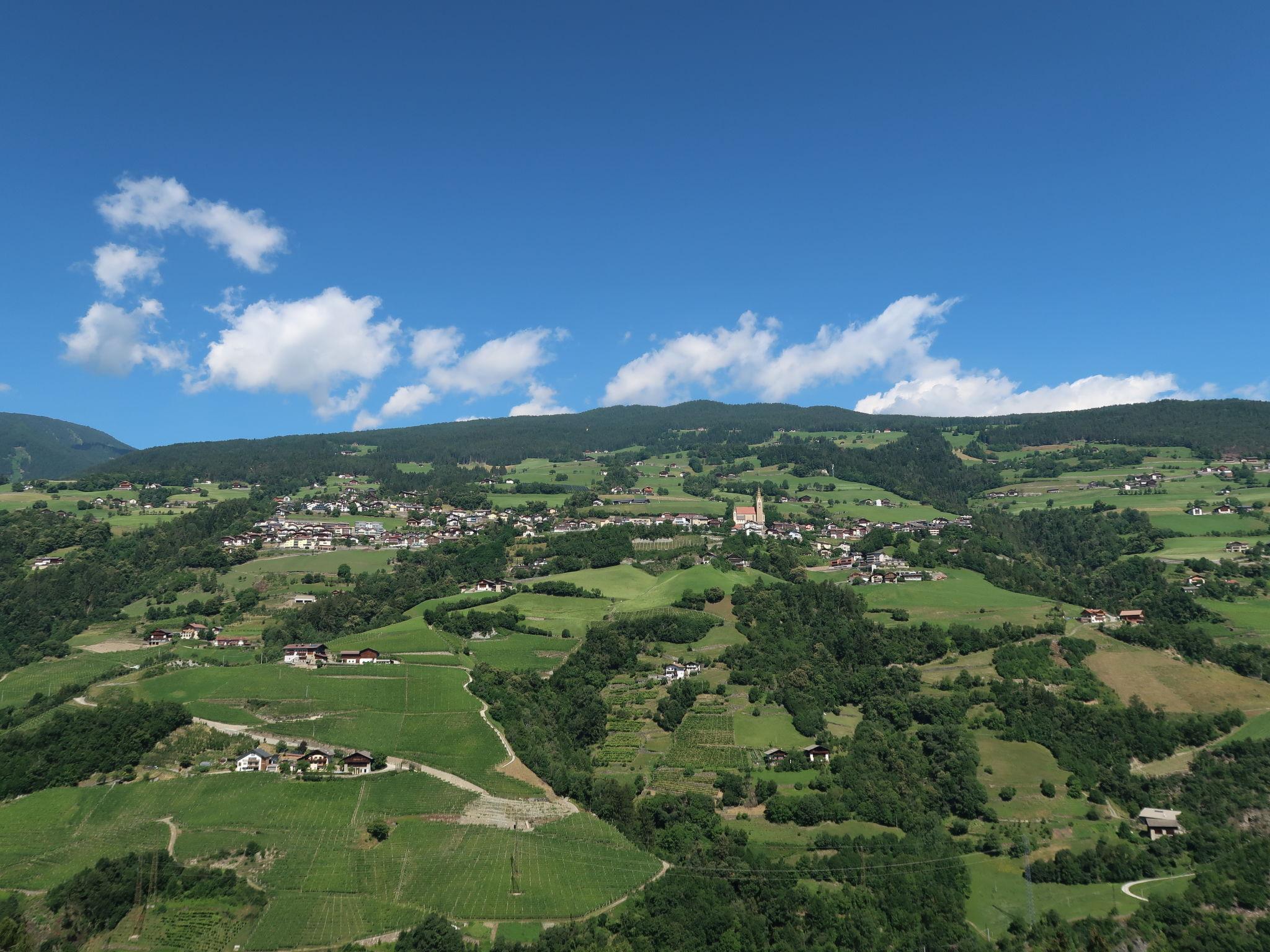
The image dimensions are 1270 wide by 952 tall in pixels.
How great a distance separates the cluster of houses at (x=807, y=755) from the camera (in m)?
47.2

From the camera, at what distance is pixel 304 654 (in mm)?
57781

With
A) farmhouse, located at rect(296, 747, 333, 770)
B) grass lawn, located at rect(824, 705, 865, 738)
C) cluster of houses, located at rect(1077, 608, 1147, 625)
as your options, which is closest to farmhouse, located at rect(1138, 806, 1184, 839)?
grass lawn, located at rect(824, 705, 865, 738)

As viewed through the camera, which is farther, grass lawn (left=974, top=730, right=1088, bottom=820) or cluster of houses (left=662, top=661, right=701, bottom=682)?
cluster of houses (left=662, top=661, right=701, bottom=682)

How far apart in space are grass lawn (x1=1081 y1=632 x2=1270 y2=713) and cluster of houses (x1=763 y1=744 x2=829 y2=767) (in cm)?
2151

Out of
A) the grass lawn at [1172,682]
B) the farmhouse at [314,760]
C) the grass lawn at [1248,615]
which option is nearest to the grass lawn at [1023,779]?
the grass lawn at [1172,682]

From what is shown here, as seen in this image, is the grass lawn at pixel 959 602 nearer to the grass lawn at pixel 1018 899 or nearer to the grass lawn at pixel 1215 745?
the grass lawn at pixel 1215 745

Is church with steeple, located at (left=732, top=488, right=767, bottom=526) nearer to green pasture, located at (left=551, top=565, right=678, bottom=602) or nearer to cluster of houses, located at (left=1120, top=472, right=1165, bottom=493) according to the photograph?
green pasture, located at (left=551, top=565, right=678, bottom=602)

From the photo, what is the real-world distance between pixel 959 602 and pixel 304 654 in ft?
174

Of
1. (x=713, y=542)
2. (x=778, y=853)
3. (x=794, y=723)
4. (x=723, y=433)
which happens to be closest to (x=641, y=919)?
(x=778, y=853)

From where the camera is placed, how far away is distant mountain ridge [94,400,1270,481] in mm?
142875

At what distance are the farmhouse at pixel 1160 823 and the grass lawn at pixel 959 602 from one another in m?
23.8

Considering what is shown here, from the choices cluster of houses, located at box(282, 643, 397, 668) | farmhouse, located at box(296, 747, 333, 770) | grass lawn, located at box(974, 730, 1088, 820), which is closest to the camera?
farmhouse, located at box(296, 747, 333, 770)

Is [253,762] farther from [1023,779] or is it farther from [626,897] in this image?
[1023,779]

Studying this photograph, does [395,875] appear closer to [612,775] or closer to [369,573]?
[612,775]
